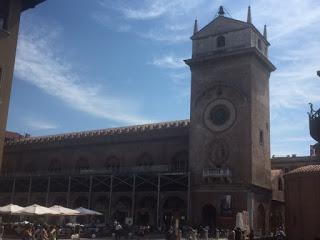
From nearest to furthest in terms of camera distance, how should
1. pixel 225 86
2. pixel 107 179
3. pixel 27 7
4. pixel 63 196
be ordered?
1. pixel 27 7
2. pixel 225 86
3. pixel 107 179
4. pixel 63 196

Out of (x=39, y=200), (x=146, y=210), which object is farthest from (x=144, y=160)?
(x=39, y=200)

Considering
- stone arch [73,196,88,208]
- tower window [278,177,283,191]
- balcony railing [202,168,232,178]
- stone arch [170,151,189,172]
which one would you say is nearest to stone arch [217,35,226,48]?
stone arch [170,151,189,172]

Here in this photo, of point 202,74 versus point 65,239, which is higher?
point 202,74

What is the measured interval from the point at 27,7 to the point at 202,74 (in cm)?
2510

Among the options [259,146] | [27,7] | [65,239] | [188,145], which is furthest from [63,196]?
[27,7]

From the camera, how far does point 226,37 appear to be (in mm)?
42281

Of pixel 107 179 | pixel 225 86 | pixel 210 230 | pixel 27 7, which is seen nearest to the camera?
pixel 27 7

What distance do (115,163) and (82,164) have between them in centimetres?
473

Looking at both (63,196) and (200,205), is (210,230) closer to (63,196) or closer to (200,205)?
(200,205)

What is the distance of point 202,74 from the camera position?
141ft

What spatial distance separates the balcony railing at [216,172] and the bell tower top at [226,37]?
422 inches

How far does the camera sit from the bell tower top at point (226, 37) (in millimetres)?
41312

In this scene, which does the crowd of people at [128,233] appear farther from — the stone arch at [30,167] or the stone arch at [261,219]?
the stone arch at [30,167]

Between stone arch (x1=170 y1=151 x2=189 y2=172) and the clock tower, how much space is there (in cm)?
258
